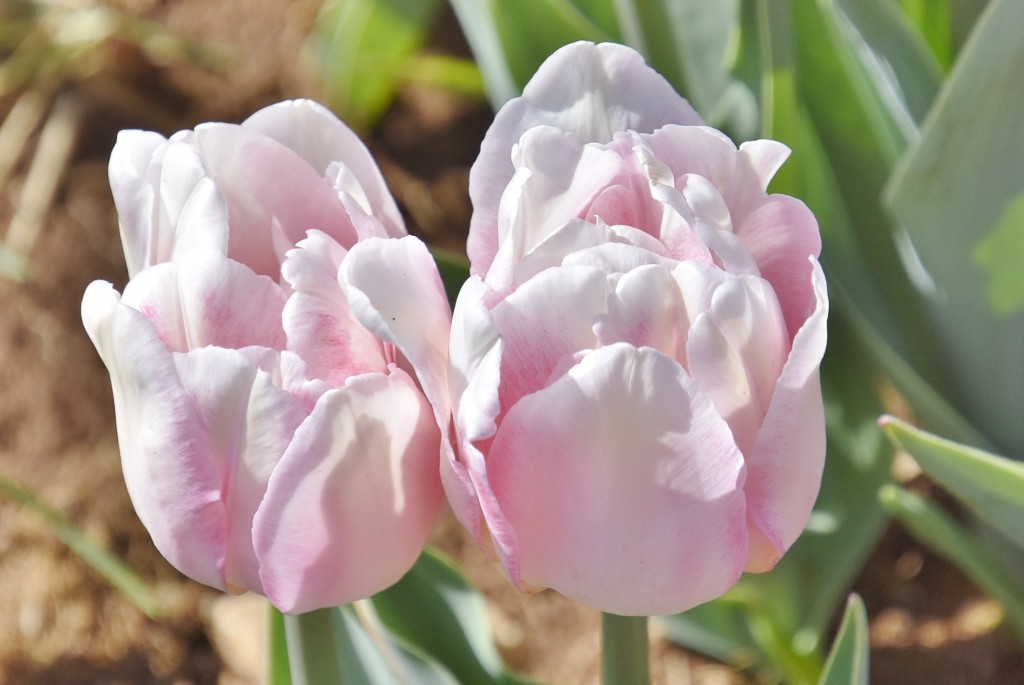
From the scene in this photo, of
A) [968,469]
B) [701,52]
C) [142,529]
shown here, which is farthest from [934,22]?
[142,529]

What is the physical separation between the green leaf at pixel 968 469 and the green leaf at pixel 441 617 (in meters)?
0.27

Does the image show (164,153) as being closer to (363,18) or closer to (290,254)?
(290,254)

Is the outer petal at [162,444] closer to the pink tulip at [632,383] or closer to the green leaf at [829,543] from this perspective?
the pink tulip at [632,383]

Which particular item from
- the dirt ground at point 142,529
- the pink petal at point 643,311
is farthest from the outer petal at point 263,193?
the dirt ground at point 142,529

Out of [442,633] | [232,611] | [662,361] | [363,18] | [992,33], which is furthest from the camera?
[363,18]

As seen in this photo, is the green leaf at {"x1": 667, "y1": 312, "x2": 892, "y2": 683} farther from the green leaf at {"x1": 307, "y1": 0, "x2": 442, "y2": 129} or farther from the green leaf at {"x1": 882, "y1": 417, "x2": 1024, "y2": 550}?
the green leaf at {"x1": 307, "y1": 0, "x2": 442, "y2": 129}

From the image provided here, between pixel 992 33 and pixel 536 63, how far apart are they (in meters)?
0.30

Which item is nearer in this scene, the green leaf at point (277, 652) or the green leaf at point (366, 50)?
the green leaf at point (277, 652)

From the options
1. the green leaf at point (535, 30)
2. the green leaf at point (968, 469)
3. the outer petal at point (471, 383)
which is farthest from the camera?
the green leaf at point (535, 30)

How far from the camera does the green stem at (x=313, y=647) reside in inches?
18.4

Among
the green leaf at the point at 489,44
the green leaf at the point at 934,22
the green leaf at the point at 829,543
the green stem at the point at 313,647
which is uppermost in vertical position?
the green leaf at the point at 489,44

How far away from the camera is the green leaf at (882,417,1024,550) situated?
0.53m

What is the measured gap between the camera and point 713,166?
1.33 feet

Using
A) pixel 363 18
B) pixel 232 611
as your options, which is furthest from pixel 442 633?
pixel 363 18
